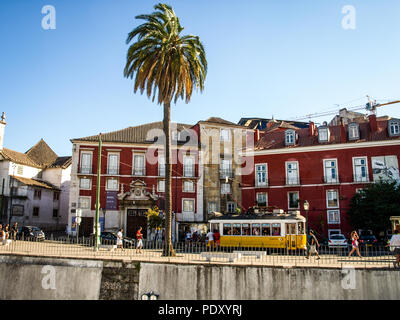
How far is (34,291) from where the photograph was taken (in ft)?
54.7

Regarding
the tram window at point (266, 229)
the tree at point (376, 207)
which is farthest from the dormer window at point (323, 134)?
the tram window at point (266, 229)

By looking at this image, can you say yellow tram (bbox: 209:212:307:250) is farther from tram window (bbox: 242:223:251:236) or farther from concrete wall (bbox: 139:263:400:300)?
concrete wall (bbox: 139:263:400:300)

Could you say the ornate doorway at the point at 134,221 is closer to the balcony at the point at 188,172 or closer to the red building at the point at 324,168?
the balcony at the point at 188,172

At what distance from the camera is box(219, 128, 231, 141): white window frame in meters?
41.1

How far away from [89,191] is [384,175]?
98.6 ft

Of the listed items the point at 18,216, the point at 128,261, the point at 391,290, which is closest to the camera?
the point at 391,290

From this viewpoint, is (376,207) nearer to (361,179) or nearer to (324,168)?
(361,179)

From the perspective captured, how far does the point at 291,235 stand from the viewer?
24828mm

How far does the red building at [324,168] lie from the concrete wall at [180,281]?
21.3m

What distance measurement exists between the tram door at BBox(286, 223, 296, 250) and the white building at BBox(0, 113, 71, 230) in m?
30.6

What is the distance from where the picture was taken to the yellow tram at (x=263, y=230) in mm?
24859

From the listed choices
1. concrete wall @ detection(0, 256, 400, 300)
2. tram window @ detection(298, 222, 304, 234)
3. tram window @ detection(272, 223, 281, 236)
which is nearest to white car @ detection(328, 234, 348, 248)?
tram window @ detection(298, 222, 304, 234)
